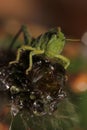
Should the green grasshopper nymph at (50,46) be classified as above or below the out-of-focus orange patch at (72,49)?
below

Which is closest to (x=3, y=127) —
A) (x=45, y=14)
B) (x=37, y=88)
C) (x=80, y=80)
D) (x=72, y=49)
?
(x=37, y=88)

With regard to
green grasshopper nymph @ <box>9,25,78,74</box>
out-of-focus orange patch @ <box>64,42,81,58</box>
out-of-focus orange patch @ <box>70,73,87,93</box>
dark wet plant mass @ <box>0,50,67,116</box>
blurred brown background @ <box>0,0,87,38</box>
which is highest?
blurred brown background @ <box>0,0,87,38</box>

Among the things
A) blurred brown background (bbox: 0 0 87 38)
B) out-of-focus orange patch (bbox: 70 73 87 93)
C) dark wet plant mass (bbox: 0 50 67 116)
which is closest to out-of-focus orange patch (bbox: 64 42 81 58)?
out-of-focus orange patch (bbox: 70 73 87 93)

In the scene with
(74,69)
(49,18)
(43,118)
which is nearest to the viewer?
(43,118)

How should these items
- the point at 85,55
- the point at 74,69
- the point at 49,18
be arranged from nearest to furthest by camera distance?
the point at 74,69
the point at 85,55
the point at 49,18

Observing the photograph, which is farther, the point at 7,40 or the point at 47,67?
the point at 7,40

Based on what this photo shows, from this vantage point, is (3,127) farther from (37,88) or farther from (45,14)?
(45,14)

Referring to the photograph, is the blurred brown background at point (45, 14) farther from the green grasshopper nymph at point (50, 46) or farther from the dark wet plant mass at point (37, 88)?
the dark wet plant mass at point (37, 88)

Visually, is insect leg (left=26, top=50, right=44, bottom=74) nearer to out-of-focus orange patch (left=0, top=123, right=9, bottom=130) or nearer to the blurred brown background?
out-of-focus orange patch (left=0, top=123, right=9, bottom=130)

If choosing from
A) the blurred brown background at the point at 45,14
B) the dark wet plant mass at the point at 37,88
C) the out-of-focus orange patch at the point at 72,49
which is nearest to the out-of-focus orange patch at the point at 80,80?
the out-of-focus orange patch at the point at 72,49

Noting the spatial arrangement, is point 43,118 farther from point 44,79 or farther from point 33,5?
point 33,5

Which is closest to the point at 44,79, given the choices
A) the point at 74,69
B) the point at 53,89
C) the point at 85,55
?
the point at 53,89
